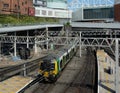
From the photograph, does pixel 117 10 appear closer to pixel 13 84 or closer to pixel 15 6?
pixel 15 6

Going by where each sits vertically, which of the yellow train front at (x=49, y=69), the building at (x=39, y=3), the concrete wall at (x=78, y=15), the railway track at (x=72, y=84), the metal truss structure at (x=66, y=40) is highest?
the building at (x=39, y=3)

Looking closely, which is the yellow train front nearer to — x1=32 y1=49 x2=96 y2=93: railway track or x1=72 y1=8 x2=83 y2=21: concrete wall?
x1=32 y1=49 x2=96 y2=93: railway track

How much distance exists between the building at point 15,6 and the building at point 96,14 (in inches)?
2214

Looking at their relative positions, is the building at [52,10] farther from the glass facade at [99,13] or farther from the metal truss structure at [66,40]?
the metal truss structure at [66,40]

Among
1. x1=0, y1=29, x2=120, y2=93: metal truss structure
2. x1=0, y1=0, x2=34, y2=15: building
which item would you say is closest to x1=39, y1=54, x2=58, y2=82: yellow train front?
x1=0, y1=29, x2=120, y2=93: metal truss structure

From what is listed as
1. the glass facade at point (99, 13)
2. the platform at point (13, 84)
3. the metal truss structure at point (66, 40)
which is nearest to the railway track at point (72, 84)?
the platform at point (13, 84)

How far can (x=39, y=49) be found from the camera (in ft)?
302

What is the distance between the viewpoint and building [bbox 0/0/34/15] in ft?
335

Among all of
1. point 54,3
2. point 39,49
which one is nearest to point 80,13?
point 54,3

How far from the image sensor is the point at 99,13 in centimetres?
17850

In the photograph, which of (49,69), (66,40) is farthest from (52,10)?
(49,69)

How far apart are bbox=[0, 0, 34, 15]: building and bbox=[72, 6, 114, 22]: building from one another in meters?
56.2

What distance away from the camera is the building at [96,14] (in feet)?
566

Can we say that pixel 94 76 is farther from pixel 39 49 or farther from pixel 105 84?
pixel 39 49
